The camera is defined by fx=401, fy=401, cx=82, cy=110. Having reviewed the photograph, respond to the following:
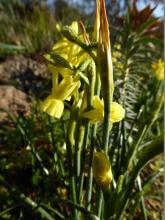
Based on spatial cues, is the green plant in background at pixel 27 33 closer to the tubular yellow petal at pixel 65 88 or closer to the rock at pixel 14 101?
the rock at pixel 14 101

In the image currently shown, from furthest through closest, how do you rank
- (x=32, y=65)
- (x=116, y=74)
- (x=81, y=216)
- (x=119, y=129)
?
(x=32, y=65)
(x=116, y=74)
(x=119, y=129)
(x=81, y=216)

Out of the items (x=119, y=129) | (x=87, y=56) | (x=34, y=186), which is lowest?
(x=34, y=186)

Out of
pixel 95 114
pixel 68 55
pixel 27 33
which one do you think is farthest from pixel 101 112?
pixel 27 33

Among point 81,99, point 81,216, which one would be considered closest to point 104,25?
point 81,99

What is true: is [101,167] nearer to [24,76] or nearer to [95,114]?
[95,114]

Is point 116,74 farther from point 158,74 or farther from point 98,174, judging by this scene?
point 98,174

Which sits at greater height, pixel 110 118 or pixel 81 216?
pixel 110 118

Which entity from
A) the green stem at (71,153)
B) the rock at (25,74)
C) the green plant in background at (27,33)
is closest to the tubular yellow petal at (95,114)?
the green stem at (71,153)

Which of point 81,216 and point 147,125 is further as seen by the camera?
point 81,216
